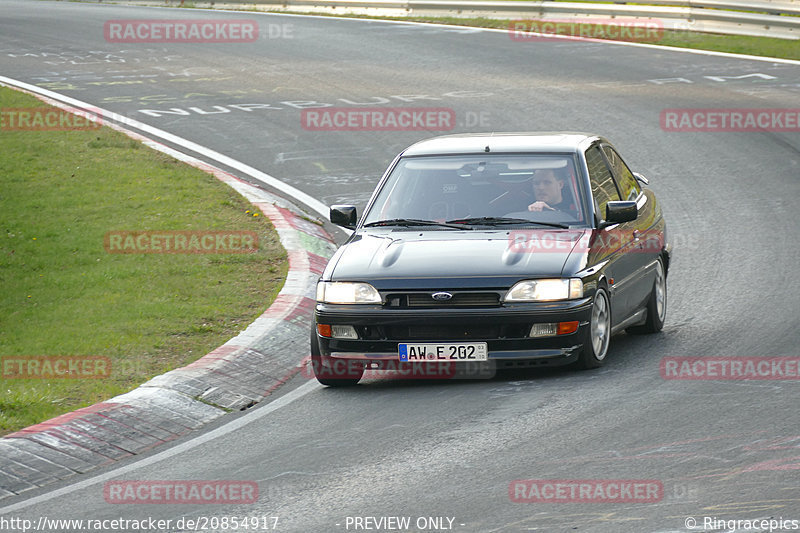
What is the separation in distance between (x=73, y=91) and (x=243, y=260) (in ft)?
33.8

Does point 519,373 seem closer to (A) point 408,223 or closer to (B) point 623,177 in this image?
(A) point 408,223

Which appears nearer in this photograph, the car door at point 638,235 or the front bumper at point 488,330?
the front bumper at point 488,330

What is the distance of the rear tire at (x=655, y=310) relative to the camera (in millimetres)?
9977

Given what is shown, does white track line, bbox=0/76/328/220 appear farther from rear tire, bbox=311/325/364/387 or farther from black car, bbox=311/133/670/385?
rear tire, bbox=311/325/364/387

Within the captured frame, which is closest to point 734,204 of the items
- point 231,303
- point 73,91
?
point 231,303

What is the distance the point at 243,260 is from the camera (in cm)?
1230

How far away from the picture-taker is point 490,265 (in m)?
8.34

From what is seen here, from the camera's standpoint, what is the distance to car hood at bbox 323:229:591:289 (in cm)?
827

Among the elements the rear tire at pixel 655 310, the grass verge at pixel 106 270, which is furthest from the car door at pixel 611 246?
the grass verge at pixel 106 270

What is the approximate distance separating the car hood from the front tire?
1.34 ft

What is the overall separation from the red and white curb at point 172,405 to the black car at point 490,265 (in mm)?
681

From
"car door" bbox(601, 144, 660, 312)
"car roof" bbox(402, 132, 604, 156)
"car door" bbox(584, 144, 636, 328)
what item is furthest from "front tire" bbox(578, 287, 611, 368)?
"car roof" bbox(402, 132, 604, 156)

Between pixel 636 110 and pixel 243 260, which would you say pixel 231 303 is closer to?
pixel 243 260

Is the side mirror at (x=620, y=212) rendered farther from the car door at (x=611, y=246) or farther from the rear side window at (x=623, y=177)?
the rear side window at (x=623, y=177)
